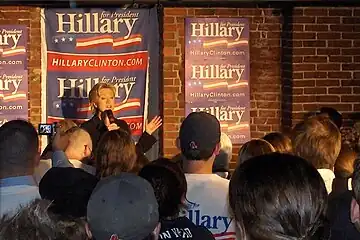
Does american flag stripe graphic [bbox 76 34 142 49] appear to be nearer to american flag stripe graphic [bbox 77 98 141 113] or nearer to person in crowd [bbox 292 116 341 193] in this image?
american flag stripe graphic [bbox 77 98 141 113]

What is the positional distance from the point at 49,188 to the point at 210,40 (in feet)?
19.3

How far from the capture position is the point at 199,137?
5.09 metres

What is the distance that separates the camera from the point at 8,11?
9.35 m

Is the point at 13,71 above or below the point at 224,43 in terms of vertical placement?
below

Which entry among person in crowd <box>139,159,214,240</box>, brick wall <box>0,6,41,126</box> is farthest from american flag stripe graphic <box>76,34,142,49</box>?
person in crowd <box>139,159,214,240</box>

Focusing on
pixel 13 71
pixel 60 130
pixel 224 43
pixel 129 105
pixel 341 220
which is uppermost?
pixel 224 43

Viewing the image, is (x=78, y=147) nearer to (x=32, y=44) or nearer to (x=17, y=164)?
(x=17, y=164)

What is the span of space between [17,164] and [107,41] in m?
4.91

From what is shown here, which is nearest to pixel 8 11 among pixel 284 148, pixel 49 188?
pixel 284 148

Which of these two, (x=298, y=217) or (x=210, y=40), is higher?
(x=210, y=40)

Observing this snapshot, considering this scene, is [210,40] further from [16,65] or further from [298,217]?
[298,217]

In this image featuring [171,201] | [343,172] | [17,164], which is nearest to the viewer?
[171,201]

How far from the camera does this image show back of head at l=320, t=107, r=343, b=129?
29.4 feet

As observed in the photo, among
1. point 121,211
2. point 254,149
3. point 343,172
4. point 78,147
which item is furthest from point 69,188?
point 78,147
